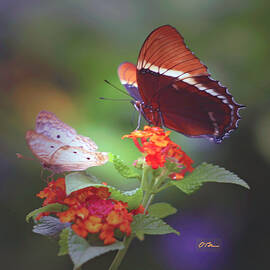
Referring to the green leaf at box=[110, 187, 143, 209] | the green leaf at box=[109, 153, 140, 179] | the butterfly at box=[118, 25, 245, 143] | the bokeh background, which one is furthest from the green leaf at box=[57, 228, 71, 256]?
the bokeh background

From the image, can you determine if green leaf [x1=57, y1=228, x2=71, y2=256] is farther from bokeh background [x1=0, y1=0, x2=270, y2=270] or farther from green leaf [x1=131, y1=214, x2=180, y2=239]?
bokeh background [x1=0, y1=0, x2=270, y2=270]

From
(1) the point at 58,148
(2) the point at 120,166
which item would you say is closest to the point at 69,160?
(1) the point at 58,148

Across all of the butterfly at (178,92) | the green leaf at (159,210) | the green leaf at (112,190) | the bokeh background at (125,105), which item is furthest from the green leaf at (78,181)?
the bokeh background at (125,105)

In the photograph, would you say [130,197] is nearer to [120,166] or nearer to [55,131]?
[120,166]

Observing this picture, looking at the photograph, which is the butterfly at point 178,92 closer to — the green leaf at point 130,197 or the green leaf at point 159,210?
the green leaf at point 159,210

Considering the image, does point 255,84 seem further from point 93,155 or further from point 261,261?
point 93,155

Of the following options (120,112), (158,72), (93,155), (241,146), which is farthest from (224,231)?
(93,155)
